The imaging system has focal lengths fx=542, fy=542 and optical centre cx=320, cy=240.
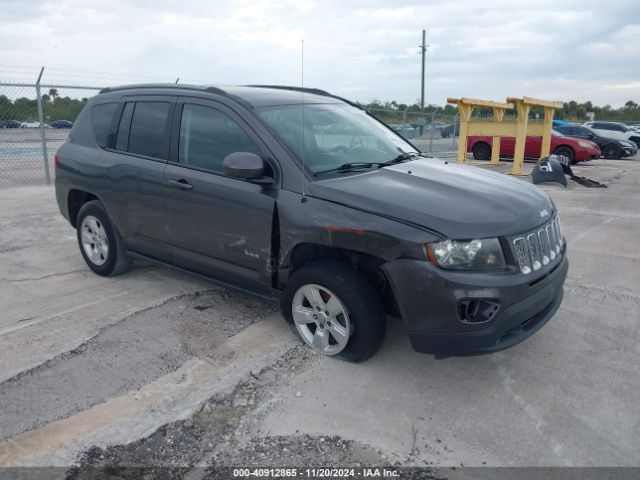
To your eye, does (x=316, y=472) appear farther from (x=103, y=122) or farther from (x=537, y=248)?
(x=103, y=122)

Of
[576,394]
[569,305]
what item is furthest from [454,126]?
[576,394]

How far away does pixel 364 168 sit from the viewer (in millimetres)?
3867

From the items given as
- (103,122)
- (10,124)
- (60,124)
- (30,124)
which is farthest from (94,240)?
(60,124)

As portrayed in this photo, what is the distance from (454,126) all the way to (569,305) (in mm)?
18577

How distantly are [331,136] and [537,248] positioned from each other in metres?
1.72

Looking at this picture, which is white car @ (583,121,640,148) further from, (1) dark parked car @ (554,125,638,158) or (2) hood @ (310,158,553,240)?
(2) hood @ (310,158,553,240)

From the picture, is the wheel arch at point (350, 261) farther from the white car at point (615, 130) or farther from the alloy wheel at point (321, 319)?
the white car at point (615, 130)

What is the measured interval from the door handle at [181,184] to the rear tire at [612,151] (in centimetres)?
2199

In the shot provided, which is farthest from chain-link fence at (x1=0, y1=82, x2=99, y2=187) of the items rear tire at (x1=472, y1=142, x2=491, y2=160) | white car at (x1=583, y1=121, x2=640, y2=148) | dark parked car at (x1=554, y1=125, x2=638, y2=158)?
white car at (x1=583, y1=121, x2=640, y2=148)

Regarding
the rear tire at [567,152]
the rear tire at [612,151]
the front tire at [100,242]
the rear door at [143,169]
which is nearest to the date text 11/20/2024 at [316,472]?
the rear door at [143,169]

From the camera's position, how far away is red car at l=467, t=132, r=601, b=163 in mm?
17281

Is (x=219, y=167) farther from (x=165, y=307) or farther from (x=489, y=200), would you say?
(x=489, y=200)

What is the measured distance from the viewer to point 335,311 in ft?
11.3

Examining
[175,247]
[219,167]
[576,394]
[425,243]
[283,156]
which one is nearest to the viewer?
[425,243]
